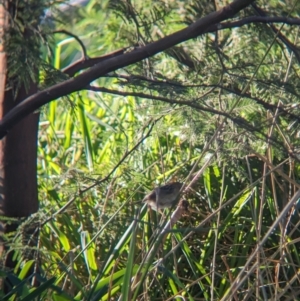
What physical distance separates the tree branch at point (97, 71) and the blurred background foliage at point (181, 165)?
0.36 feet

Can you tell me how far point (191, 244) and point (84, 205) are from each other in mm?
508

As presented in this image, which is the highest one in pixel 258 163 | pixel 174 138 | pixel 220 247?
pixel 174 138

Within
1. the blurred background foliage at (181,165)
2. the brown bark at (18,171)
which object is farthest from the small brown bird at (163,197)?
the brown bark at (18,171)

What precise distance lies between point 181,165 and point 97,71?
1149 millimetres

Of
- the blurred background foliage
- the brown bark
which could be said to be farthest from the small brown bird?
the brown bark

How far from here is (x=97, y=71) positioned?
1708mm

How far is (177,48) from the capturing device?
2271 mm

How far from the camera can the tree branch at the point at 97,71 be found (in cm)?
170

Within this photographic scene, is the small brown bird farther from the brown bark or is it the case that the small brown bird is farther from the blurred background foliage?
the brown bark

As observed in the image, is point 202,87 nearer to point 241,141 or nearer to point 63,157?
point 241,141

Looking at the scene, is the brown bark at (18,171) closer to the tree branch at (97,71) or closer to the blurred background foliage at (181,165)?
the blurred background foliage at (181,165)

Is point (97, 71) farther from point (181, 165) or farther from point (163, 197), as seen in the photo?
point (181, 165)

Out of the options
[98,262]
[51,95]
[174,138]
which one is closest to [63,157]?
[174,138]

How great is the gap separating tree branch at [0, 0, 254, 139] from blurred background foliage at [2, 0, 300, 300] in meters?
0.11
